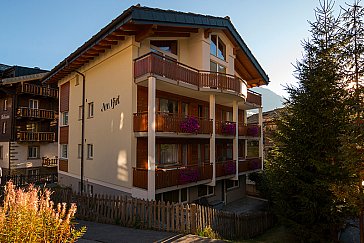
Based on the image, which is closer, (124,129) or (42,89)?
(124,129)

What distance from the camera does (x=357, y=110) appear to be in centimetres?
857

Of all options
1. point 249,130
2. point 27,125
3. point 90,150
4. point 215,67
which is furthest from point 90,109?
point 27,125

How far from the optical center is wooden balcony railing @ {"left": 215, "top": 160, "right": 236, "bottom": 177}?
16.2 metres

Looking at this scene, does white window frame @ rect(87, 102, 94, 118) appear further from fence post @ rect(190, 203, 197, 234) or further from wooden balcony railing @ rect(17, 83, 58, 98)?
wooden balcony railing @ rect(17, 83, 58, 98)

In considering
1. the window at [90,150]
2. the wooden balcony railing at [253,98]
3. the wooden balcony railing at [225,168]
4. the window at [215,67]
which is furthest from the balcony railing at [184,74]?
the window at [90,150]

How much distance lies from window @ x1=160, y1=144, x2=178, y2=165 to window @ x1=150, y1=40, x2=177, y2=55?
19.5ft

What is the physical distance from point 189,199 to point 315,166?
8608mm

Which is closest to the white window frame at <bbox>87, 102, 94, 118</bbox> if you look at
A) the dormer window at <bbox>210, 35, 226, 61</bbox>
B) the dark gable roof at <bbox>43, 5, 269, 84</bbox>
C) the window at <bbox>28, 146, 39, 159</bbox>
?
the dark gable roof at <bbox>43, 5, 269, 84</bbox>

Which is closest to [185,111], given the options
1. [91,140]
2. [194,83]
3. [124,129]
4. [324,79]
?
[194,83]

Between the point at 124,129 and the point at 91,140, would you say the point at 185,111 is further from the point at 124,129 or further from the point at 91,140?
the point at 91,140

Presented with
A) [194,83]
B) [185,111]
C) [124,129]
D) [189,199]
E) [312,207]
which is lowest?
[189,199]

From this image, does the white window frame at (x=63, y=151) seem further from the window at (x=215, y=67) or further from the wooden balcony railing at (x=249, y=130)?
the wooden balcony railing at (x=249, y=130)

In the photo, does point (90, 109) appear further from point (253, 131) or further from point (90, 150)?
point (253, 131)

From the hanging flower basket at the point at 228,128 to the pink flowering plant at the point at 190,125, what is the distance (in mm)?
2929
